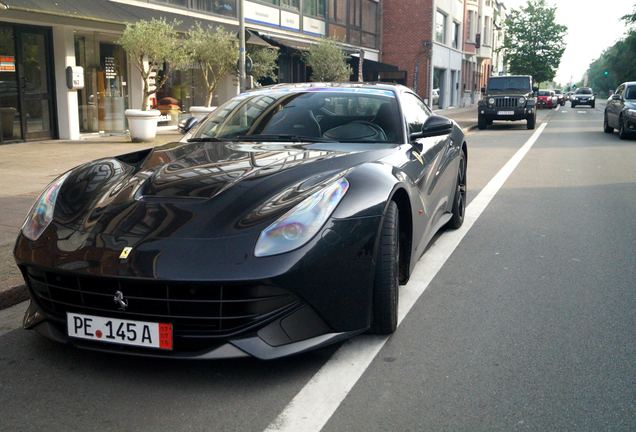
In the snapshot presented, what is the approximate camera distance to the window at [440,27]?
140ft

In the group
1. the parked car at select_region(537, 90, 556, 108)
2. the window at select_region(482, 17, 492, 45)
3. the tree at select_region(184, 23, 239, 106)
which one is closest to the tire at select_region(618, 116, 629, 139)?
the tree at select_region(184, 23, 239, 106)

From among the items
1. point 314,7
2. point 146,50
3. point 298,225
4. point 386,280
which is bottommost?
point 386,280

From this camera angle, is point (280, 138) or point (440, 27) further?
point (440, 27)

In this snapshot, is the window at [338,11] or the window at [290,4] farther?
the window at [338,11]

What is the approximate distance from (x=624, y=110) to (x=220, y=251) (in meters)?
18.2

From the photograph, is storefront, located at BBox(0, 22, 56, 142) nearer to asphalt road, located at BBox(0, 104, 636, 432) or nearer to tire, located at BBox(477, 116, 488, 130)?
asphalt road, located at BBox(0, 104, 636, 432)

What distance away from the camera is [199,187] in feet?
11.3

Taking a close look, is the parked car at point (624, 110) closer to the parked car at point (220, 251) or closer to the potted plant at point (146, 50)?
the potted plant at point (146, 50)

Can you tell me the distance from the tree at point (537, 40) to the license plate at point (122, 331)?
216ft

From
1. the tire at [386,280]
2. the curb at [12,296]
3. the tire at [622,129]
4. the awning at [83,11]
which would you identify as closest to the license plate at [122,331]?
the tire at [386,280]

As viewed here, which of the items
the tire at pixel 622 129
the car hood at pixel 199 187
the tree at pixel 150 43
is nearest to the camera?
the car hood at pixel 199 187

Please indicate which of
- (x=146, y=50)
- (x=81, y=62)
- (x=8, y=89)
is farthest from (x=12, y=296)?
(x=81, y=62)

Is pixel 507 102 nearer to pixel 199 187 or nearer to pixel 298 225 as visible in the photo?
pixel 199 187

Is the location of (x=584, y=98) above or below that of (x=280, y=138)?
above
